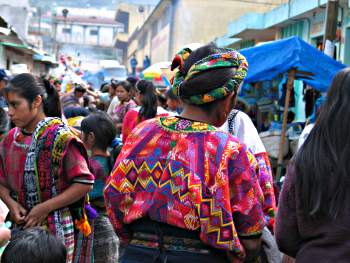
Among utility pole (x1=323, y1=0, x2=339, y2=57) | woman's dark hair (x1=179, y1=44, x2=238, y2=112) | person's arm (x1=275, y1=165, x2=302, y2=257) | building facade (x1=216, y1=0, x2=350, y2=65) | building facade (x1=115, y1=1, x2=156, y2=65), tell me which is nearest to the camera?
person's arm (x1=275, y1=165, x2=302, y2=257)

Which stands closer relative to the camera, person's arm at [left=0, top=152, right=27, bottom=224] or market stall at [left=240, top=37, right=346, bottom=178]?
person's arm at [left=0, top=152, right=27, bottom=224]

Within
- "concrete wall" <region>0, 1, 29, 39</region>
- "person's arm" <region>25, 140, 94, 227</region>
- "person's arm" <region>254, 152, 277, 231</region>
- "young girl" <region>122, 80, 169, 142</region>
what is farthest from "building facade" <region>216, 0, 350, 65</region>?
"concrete wall" <region>0, 1, 29, 39</region>

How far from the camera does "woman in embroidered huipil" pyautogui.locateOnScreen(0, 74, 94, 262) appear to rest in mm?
3865

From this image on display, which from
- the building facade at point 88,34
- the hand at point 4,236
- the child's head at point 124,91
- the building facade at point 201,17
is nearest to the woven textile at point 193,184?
the hand at point 4,236

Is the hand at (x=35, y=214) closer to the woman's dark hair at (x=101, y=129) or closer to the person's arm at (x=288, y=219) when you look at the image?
the person's arm at (x=288, y=219)

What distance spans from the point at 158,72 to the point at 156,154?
53.3 feet

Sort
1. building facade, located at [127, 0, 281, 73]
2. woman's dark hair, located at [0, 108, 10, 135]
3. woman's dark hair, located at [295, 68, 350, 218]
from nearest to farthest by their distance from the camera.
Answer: woman's dark hair, located at [295, 68, 350, 218]
woman's dark hair, located at [0, 108, 10, 135]
building facade, located at [127, 0, 281, 73]

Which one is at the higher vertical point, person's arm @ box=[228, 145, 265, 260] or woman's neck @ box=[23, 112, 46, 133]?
woman's neck @ box=[23, 112, 46, 133]

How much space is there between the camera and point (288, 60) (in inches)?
343

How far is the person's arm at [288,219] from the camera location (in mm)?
2656

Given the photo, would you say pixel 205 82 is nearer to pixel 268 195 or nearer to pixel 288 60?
pixel 268 195

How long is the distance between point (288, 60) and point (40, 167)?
547 cm

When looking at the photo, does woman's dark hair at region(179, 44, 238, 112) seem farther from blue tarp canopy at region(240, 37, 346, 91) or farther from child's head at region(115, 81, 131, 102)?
child's head at region(115, 81, 131, 102)

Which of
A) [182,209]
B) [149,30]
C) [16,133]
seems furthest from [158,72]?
[149,30]
